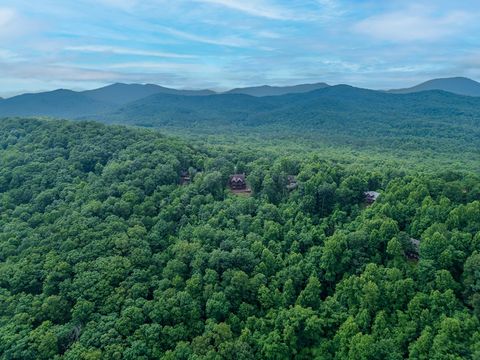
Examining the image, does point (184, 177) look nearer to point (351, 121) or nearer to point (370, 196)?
point (370, 196)

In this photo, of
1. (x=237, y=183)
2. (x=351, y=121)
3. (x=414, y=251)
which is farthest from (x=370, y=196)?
(x=351, y=121)

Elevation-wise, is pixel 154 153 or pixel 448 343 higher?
pixel 154 153

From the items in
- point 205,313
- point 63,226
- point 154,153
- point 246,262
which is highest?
point 154,153

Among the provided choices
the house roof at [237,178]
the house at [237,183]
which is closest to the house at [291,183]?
the house at [237,183]

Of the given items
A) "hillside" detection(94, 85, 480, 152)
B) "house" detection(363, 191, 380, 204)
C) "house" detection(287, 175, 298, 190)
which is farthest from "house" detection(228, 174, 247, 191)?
"hillside" detection(94, 85, 480, 152)

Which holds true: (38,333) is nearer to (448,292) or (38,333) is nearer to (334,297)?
(334,297)

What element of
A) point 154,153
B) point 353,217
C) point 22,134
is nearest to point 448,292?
point 353,217
